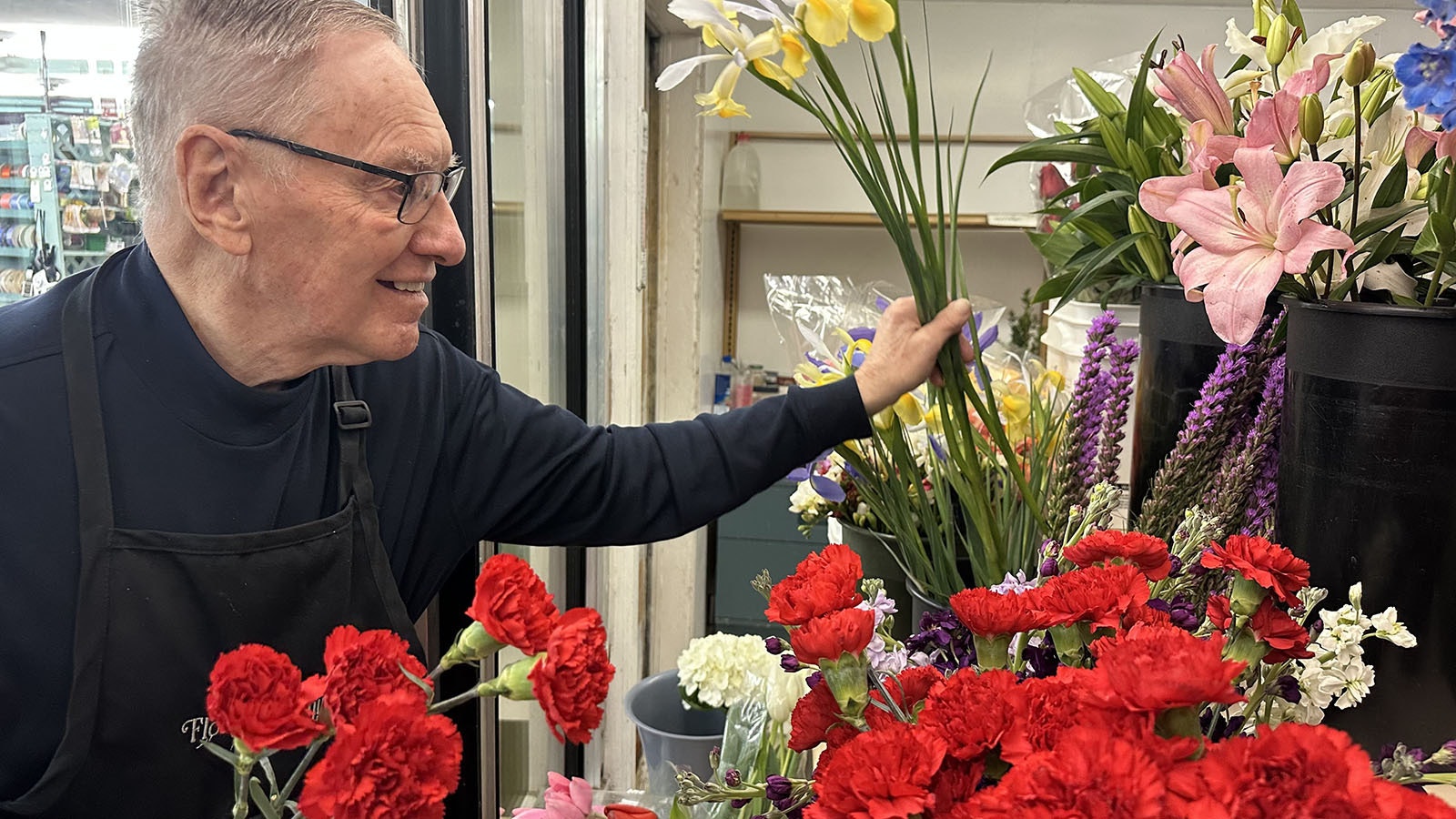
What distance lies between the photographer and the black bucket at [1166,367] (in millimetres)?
779

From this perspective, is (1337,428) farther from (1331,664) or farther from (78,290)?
(78,290)

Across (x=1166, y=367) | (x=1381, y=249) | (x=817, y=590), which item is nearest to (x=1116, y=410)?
(x=1166, y=367)

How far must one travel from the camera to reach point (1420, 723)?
1.93 ft

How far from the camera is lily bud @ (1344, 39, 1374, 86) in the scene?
1.85 feet

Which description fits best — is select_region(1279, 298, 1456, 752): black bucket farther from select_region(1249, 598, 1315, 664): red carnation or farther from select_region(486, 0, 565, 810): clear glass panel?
select_region(486, 0, 565, 810): clear glass panel

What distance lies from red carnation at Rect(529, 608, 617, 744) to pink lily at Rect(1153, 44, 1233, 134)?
0.51m

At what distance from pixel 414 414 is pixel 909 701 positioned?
2.45ft

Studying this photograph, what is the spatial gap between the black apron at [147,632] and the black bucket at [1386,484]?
0.74 meters

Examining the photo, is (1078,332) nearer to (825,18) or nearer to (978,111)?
(825,18)

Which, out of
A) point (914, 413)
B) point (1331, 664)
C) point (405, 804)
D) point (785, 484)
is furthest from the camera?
point (785, 484)

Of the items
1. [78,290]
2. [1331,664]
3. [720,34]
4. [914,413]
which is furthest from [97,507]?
[1331,664]

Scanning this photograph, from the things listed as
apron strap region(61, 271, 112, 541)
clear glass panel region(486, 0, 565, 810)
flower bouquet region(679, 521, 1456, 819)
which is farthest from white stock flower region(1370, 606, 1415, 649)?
clear glass panel region(486, 0, 565, 810)

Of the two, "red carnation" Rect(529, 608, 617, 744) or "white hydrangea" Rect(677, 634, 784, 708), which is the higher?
"red carnation" Rect(529, 608, 617, 744)

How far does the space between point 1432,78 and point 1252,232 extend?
0.12 meters
